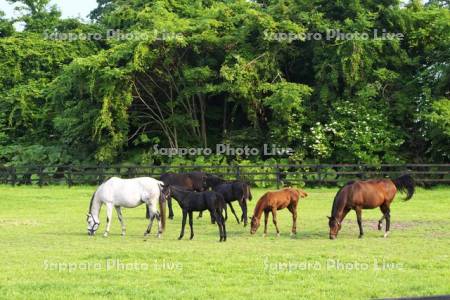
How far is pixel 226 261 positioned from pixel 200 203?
3436 mm

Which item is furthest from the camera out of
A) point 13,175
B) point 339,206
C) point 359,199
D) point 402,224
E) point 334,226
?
point 13,175

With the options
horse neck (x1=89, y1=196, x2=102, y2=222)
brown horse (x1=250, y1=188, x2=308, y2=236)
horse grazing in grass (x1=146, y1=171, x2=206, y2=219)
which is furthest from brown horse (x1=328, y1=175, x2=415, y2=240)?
horse grazing in grass (x1=146, y1=171, x2=206, y2=219)

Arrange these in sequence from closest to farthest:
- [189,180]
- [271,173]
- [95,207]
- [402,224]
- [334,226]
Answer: [334,226] < [95,207] < [402,224] < [189,180] < [271,173]

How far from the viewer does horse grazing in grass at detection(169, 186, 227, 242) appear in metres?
13.7

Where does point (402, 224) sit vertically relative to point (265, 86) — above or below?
A: below

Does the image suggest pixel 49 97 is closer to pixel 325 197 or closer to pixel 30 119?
pixel 30 119

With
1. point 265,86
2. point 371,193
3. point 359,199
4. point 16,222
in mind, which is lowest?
point 16,222

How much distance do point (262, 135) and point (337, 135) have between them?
362 cm

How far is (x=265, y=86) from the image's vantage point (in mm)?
28141

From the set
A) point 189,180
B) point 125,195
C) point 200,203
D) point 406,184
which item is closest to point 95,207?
point 125,195

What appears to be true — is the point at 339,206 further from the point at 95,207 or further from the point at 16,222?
the point at 16,222

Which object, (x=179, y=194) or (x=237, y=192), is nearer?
(x=179, y=194)

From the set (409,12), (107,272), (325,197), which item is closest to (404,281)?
(107,272)

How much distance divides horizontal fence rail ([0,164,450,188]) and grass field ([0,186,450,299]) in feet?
28.5
